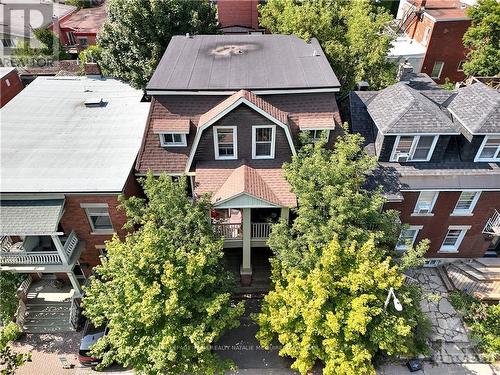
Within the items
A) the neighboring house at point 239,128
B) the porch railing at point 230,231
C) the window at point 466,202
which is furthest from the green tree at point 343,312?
the window at point 466,202

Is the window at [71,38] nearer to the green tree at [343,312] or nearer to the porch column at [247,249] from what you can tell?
the porch column at [247,249]

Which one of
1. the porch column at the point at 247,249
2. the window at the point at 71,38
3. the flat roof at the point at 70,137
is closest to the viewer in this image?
the flat roof at the point at 70,137

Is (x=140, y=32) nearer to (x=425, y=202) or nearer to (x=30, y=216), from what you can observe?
(x=30, y=216)

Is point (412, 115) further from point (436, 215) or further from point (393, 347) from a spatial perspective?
point (393, 347)

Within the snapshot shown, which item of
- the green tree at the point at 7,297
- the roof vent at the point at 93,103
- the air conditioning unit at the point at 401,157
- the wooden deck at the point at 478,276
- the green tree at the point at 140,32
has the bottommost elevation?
the wooden deck at the point at 478,276

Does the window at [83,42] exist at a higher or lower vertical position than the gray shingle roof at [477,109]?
lower

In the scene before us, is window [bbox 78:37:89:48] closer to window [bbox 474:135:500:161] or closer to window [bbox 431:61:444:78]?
window [bbox 431:61:444:78]

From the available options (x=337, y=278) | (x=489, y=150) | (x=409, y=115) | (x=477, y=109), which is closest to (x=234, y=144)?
(x=337, y=278)

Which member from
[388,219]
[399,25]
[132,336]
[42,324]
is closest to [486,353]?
[388,219]

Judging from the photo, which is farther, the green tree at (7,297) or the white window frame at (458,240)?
the white window frame at (458,240)
